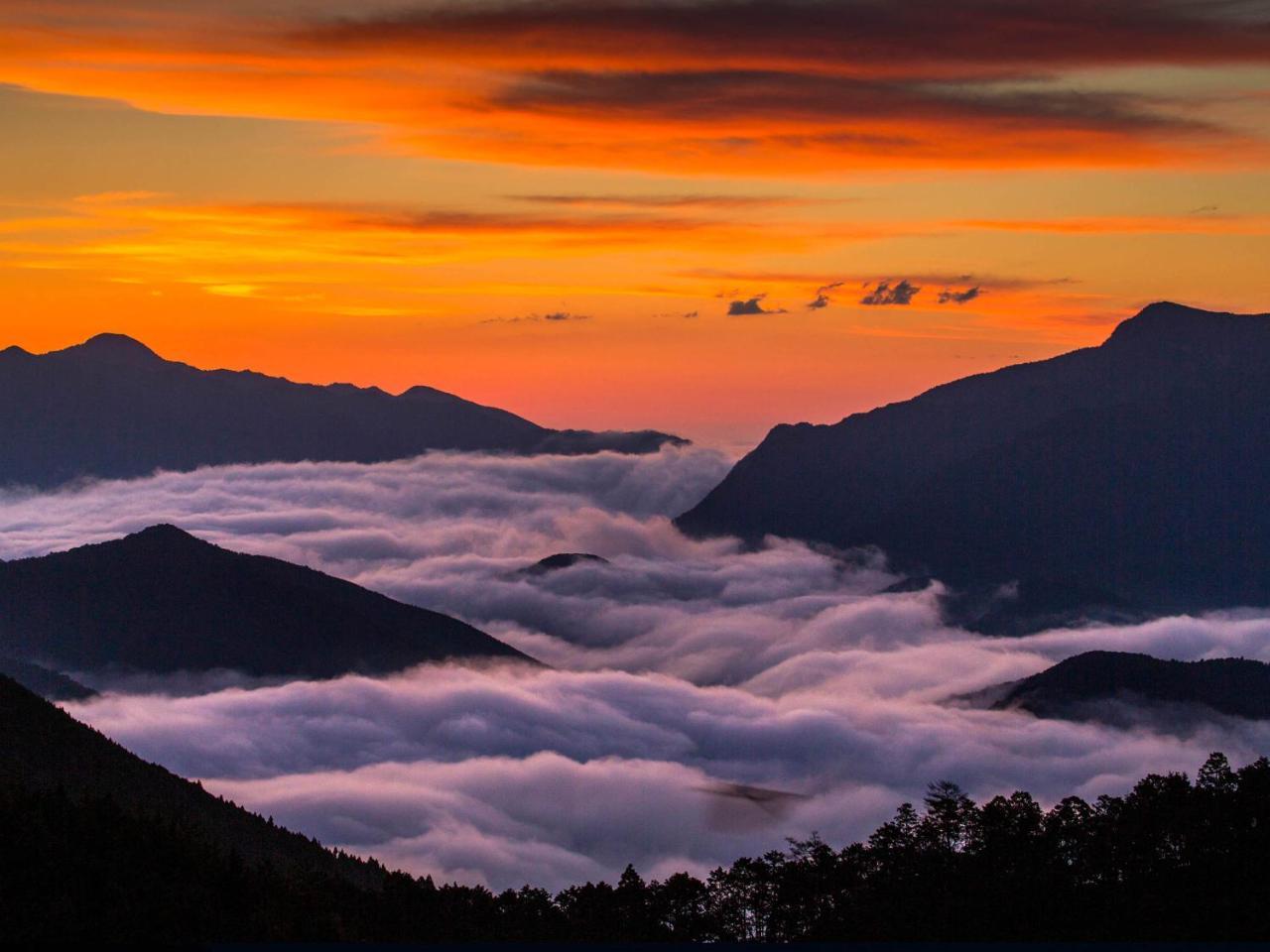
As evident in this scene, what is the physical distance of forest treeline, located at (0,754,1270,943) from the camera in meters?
115

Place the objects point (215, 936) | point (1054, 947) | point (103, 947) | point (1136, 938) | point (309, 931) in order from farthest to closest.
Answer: point (309, 931)
point (215, 936)
point (1136, 938)
point (103, 947)
point (1054, 947)

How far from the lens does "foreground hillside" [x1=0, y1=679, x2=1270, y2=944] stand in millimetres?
114625

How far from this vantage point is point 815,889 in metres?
141

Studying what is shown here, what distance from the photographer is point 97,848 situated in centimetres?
14038

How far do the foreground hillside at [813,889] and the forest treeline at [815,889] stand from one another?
0.63ft

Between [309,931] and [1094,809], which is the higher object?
[1094,809]

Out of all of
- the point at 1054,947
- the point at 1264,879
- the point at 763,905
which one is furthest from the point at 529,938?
the point at 1054,947

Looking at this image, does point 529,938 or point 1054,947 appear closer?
point 1054,947

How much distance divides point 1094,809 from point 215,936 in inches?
Result: 2717

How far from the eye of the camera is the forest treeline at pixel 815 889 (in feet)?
376

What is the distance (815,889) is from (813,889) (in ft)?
0.53

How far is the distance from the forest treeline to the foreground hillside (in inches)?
7.5

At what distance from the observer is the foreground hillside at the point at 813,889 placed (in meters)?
115

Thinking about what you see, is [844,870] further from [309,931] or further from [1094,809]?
[309,931]
